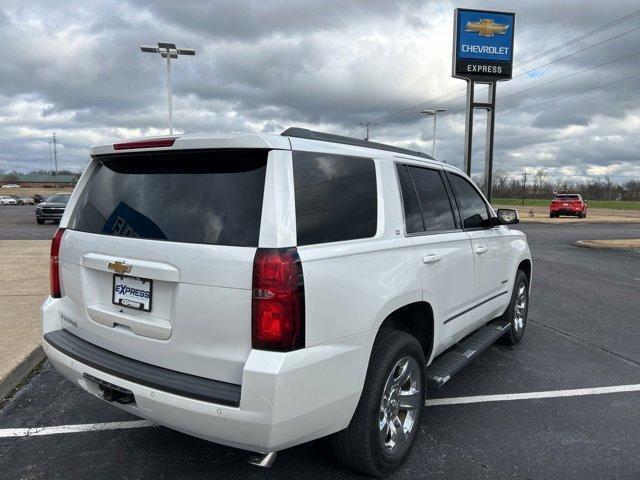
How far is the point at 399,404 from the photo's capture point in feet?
10.2

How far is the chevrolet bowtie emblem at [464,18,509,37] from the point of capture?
1895 cm

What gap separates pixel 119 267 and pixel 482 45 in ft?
63.6

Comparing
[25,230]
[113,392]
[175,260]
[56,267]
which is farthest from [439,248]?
[25,230]

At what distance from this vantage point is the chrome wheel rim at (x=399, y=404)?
9.60ft

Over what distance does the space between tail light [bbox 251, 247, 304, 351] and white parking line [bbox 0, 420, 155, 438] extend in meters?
1.89

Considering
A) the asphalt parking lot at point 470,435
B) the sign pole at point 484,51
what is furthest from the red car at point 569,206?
the asphalt parking lot at point 470,435

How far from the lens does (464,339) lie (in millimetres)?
4363

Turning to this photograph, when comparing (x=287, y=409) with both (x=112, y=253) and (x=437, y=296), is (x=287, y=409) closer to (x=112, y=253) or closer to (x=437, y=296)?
(x=112, y=253)

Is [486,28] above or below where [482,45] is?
above

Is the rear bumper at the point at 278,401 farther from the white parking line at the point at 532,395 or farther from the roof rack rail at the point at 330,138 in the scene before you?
the white parking line at the point at 532,395

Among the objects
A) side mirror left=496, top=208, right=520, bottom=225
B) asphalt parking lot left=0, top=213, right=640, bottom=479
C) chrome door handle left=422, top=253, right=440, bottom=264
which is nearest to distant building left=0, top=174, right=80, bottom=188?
asphalt parking lot left=0, top=213, right=640, bottom=479

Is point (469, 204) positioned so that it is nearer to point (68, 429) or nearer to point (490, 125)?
point (68, 429)

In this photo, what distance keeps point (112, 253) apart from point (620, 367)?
15.5 ft

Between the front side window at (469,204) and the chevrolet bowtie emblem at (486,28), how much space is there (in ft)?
54.3
